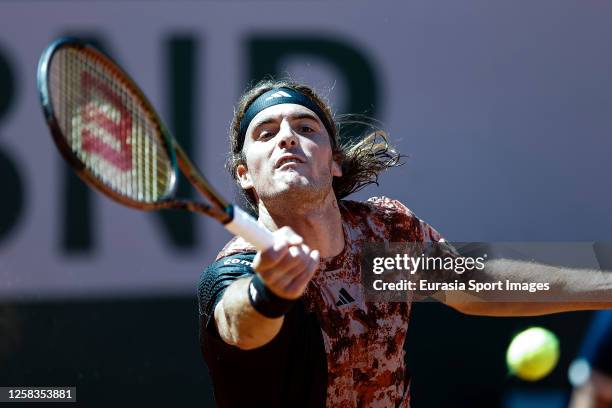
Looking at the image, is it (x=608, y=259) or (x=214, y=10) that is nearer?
(x=608, y=259)

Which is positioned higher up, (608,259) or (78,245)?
(78,245)

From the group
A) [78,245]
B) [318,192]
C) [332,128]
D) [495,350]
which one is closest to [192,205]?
[318,192]

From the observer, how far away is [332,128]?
3.55 metres

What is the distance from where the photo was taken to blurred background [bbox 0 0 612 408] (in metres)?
4.27

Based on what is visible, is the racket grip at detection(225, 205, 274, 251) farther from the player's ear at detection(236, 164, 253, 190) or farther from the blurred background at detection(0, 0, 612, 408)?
the blurred background at detection(0, 0, 612, 408)

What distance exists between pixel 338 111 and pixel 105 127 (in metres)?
1.96

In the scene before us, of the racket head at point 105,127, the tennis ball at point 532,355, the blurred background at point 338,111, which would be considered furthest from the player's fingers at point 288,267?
the tennis ball at point 532,355

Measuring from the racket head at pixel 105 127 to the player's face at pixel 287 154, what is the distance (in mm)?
702

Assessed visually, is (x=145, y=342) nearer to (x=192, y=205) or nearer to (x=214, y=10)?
(x=214, y=10)

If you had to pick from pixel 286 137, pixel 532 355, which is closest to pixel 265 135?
pixel 286 137

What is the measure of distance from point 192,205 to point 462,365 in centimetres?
228

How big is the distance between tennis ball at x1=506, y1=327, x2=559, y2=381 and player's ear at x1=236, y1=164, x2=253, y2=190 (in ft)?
4.82

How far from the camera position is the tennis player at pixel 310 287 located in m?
2.93

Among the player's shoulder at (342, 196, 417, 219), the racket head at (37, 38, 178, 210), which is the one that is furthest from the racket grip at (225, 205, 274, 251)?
the player's shoulder at (342, 196, 417, 219)
